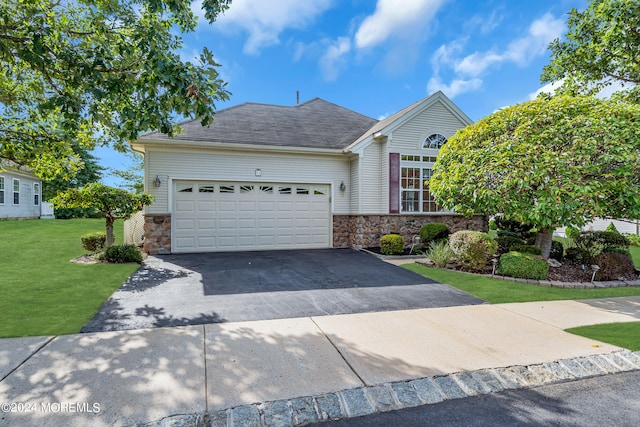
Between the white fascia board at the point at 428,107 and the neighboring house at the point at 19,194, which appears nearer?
the white fascia board at the point at 428,107

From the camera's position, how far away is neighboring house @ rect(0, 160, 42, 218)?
58.3ft

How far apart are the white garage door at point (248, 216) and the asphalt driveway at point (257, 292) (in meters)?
1.47

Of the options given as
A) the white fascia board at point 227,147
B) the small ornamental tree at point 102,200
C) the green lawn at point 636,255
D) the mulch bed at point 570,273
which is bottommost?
the green lawn at point 636,255

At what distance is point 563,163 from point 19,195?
26614 mm

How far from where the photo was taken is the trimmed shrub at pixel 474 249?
7371 mm

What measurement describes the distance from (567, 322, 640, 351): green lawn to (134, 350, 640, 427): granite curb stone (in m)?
0.28

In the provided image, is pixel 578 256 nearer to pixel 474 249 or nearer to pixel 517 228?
pixel 474 249

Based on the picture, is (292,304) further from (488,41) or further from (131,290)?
(488,41)

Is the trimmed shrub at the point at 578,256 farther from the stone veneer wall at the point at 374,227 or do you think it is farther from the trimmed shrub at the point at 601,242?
the stone veneer wall at the point at 374,227

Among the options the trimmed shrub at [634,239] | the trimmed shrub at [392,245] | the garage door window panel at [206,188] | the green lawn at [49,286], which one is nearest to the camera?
the green lawn at [49,286]

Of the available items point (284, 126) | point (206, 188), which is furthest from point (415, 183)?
point (206, 188)

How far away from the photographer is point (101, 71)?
4383mm

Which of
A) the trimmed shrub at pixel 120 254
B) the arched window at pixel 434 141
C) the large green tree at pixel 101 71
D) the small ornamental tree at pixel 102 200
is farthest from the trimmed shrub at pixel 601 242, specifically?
the small ornamental tree at pixel 102 200

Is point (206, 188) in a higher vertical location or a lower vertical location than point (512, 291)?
higher
